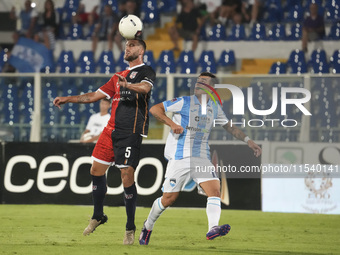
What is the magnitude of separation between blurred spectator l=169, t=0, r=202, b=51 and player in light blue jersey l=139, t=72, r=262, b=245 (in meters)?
9.37

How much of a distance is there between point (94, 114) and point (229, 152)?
2587mm

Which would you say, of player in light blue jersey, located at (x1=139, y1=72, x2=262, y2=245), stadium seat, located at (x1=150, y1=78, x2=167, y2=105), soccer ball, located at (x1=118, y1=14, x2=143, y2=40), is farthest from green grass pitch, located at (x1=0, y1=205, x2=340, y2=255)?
soccer ball, located at (x1=118, y1=14, x2=143, y2=40)

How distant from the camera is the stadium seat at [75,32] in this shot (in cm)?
1800

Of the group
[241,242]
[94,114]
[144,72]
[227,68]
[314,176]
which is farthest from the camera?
[227,68]

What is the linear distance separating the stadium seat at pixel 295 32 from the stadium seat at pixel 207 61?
2.03 meters

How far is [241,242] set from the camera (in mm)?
8180

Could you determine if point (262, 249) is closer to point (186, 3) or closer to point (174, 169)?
point (174, 169)

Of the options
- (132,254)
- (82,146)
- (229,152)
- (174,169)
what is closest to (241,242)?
(174,169)

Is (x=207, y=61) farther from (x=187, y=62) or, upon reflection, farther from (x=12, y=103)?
(x=12, y=103)

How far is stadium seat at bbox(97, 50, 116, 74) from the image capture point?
639 inches

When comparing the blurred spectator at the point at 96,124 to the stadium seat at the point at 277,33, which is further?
the stadium seat at the point at 277,33

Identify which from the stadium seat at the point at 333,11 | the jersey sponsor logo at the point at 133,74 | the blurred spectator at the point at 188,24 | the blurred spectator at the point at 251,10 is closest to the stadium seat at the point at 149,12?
the blurred spectator at the point at 188,24

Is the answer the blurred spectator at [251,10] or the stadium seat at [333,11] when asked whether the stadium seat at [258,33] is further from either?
the stadium seat at [333,11]

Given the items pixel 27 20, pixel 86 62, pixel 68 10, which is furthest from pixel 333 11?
pixel 27 20
